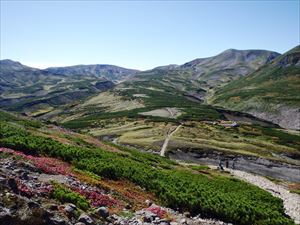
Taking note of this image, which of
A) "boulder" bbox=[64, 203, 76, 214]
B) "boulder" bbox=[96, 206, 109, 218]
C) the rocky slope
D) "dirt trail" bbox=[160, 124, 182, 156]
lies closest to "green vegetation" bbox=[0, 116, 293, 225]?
the rocky slope

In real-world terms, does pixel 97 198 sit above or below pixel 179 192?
above

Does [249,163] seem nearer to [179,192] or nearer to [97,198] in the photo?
[179,192]

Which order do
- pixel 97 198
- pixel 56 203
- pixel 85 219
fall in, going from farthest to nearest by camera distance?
pixel 97 198, pixel 56 203, pixel 85 219

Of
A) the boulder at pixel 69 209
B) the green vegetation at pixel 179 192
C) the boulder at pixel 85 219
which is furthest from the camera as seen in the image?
the green vegetation at pixel 179 192

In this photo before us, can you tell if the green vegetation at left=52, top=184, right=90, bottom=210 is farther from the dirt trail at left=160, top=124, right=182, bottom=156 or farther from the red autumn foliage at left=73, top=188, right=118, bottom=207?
the dirt trail at left=160, top=124, right=182, bottom=156

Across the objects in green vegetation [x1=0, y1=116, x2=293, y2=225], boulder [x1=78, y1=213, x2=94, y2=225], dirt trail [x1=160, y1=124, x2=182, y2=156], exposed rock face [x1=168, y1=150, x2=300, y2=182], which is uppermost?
boulder [x1=78, y1=213, x2=94, y2=225]

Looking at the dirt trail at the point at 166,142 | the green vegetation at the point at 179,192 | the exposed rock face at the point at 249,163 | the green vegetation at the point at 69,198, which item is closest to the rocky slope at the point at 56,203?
the green vegetation at the point at 69,198

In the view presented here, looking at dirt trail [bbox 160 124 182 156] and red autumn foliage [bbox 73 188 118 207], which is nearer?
red autumn foliage [bbox 73 188 118 207]

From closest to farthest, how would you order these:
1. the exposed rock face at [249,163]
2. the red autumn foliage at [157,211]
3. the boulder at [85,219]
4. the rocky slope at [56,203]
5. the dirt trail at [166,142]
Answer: the rocky slope at [56,203] < the boulder at [85,219] < the red autumn foliage at [157,211] < the exposed rock face at [249,163] < the dirt trail at [166,142]

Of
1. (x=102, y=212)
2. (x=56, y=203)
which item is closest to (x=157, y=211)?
(x=102, y=212)

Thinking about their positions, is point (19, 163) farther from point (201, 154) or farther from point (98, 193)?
point (201, 154)

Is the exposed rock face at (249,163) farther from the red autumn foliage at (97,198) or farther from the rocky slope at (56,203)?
the red autumn foliage at (97,198)

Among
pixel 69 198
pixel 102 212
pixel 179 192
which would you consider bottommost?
pixel 179 192

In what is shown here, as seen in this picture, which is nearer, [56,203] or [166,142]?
[56,203]
